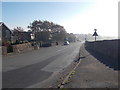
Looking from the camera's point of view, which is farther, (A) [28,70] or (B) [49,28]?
(B) [49,28]

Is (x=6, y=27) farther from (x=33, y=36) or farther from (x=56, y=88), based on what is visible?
(x=56, y=88)

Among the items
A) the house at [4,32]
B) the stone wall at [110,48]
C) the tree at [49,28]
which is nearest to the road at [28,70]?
the stone wall at [110,48]

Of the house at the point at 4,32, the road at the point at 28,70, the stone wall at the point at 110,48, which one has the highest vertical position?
the house at the point at 4,32

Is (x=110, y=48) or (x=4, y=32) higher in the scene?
(x=4, y=32)

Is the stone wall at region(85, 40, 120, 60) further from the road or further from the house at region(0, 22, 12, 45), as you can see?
the house at region(0, 22, 12, 45)

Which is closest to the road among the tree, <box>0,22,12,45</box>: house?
<box>0,22,12,45</box>: house

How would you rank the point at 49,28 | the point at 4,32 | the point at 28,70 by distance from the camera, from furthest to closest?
the point at 49,28 < the point at 4,32 < the point at 28,70

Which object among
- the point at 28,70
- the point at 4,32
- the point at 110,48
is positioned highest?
the point at 4,32

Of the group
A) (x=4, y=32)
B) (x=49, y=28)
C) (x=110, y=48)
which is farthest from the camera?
(x=49, y=28)

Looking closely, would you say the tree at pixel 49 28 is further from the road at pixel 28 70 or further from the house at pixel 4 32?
the road at pixel 28 70

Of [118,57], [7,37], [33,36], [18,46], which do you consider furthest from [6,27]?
[118,57]

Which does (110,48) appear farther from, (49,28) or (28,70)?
(49,28)

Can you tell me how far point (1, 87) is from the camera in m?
9.41

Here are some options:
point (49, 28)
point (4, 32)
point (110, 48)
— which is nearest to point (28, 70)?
point (110, 48)
